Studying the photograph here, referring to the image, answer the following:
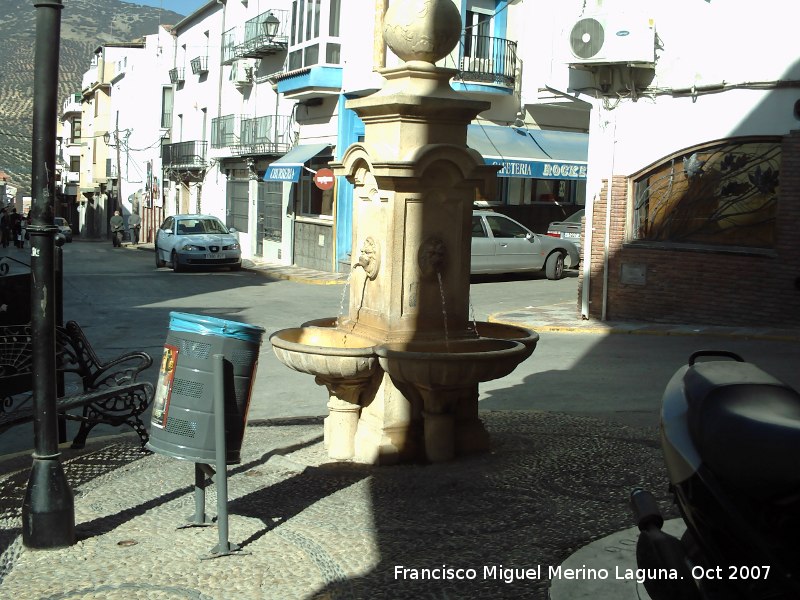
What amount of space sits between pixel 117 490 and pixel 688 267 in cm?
1074

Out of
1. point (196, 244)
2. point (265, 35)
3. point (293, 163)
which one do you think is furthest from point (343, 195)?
point (265, 35)

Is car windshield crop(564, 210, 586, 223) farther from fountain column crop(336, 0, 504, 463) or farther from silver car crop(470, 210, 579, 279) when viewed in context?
fountain column crop(336, 0, 504, 463)

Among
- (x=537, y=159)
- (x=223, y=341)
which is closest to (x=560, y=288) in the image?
(x=537, y=159)

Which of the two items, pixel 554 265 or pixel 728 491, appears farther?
pixel 554 265

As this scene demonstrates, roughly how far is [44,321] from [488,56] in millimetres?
24156

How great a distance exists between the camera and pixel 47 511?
534 centimetres

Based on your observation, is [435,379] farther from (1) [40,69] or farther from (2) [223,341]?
(1) [40,69]

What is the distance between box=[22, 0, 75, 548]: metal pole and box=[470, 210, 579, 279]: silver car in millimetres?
18390

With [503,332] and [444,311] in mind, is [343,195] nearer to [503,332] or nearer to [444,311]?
[503,332]

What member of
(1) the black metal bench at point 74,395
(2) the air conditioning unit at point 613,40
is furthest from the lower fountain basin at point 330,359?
(2) the air conditioning unit at point 613,40

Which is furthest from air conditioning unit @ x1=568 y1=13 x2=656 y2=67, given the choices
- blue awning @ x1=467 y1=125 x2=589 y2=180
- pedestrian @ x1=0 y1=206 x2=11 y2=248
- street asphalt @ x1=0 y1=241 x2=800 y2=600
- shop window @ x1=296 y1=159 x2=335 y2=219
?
pedestrian @ x1=0 y1=206 x2=11 y2=248

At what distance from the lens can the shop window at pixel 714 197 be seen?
1438 centimetres

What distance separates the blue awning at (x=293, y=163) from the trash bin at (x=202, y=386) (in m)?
23.6

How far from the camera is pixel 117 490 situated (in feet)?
21.2
